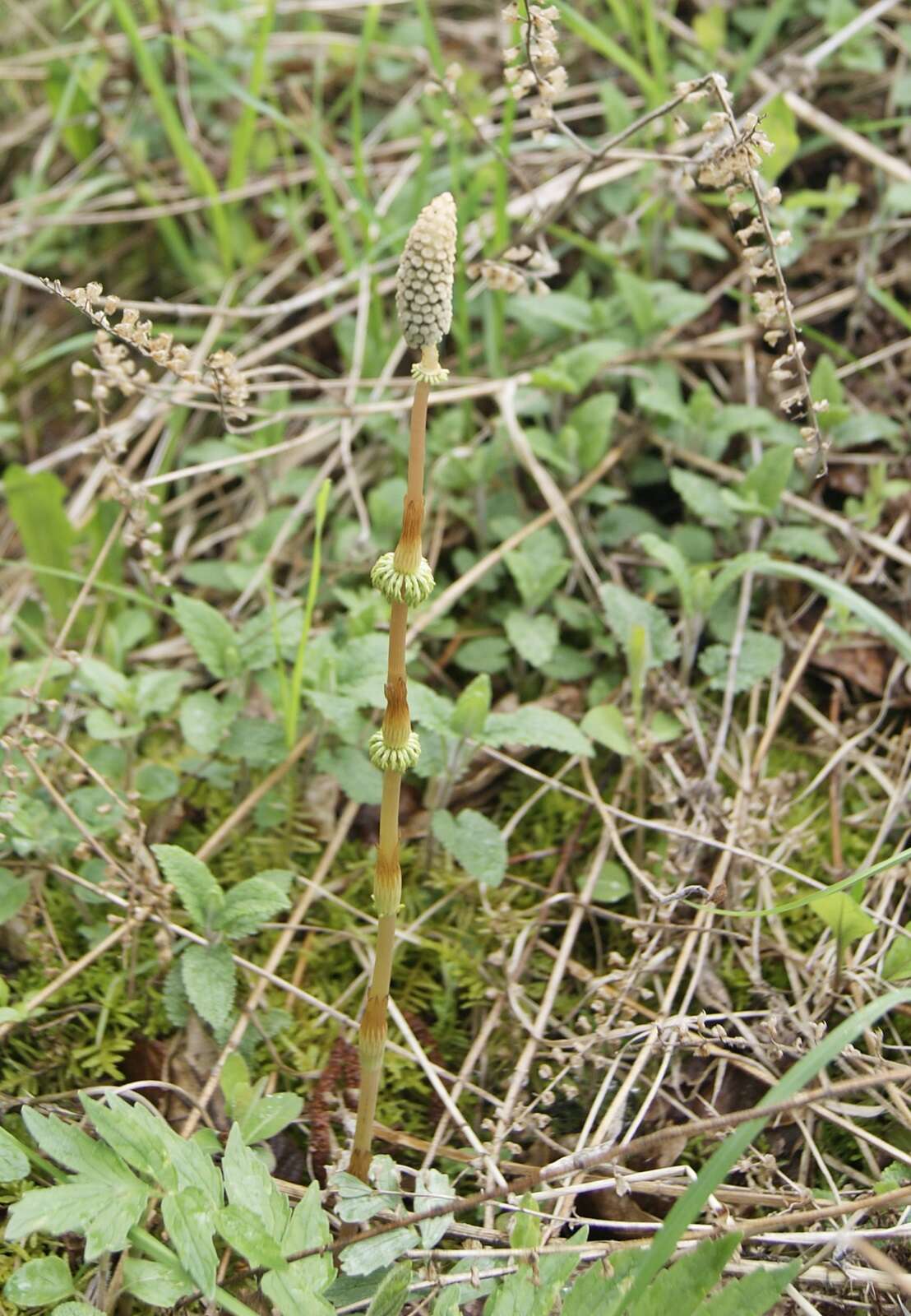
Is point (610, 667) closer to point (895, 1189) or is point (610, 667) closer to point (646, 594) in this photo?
point (646, 594)

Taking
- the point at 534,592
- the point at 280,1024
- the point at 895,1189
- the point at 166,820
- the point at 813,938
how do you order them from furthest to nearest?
the point at 534,592, the point at 166,820, the point at 813,938, the point at 280,1024, the point at 895,1189

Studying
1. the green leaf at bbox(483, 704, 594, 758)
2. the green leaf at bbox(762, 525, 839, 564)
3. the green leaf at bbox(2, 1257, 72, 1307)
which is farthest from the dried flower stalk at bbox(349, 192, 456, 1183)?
the green leaf at bbox(762, 525, 839, 564)

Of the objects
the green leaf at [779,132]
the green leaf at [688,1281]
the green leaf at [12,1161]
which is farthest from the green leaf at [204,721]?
the green leaf at [779,132]

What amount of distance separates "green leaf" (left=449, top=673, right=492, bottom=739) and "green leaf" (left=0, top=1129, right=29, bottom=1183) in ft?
3.67

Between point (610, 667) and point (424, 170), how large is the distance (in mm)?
1485

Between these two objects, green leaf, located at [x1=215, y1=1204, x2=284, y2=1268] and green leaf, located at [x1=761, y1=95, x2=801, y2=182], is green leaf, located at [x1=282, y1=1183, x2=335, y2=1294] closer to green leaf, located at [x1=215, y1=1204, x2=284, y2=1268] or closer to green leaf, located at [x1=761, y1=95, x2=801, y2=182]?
green leaf, located at [x1=215, y1=1204, x2=284, y2=1268]

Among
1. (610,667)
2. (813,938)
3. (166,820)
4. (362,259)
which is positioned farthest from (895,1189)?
(362,259)

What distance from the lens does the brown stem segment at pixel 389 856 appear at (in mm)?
1660

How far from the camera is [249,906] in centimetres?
231

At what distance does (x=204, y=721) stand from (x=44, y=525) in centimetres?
82

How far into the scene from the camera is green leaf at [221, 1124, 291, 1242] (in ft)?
6.19

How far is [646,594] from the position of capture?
3.13 metres

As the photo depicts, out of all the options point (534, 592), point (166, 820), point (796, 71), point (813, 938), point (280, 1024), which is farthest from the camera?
point (796, 71)

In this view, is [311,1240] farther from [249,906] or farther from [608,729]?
[608,729]
